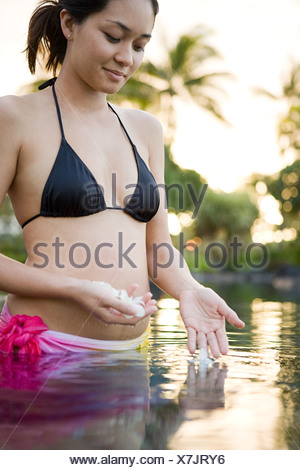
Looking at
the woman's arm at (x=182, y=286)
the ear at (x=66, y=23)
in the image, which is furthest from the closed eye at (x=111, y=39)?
the woman's arm at (x=182, y=286)

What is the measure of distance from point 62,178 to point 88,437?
1.28 meters

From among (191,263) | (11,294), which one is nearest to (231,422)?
(11,294)

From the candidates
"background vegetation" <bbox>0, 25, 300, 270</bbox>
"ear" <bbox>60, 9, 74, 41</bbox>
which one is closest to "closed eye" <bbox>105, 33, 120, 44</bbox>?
"ear" <bbox>60, 9, 74, 41</bbox>

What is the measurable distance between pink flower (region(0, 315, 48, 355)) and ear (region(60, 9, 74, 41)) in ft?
3.85

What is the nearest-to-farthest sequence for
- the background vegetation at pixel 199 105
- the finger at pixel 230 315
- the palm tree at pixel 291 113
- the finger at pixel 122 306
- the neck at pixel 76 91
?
the finger at pixel 122 306, the finger at pixel 230 315, the neck at pixel 76 91, the background vegetation at pixel 199 105, the palm tree at pixel 291 113

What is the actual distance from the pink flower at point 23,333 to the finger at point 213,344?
2.14 ft

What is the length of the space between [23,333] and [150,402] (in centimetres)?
86

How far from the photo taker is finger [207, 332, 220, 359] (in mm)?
2592

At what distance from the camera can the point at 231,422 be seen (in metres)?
1.67

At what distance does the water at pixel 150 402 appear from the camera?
1.52 m

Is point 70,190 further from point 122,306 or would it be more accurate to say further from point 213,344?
point 213,344

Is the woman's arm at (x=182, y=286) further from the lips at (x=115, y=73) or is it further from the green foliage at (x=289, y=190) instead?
the green foliage at (x=289, y=190)

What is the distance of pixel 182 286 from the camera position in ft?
9.36
